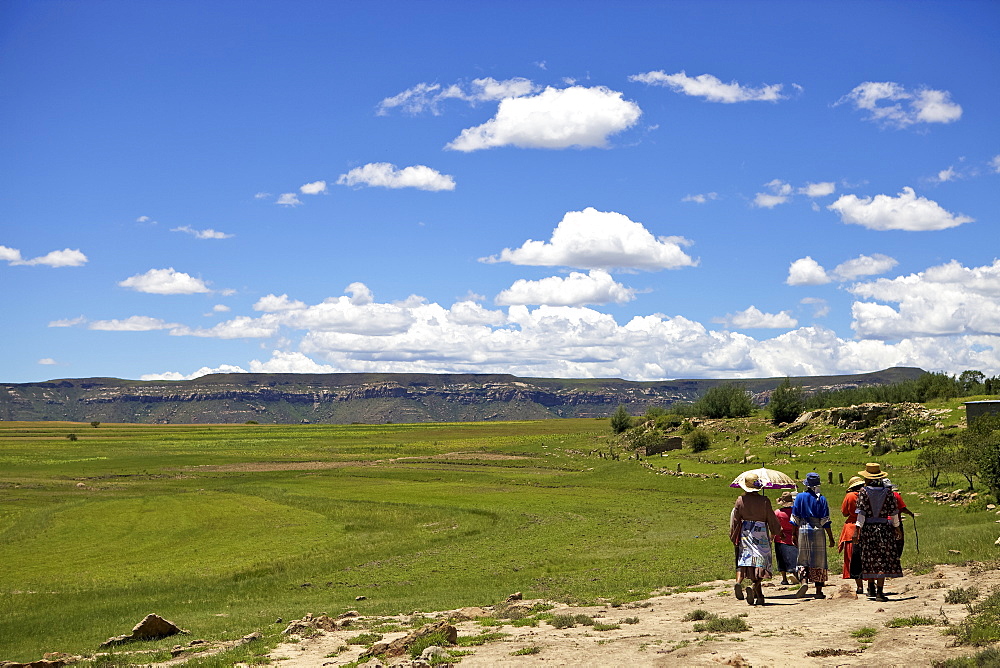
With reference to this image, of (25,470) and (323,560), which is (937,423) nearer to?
(323,560)

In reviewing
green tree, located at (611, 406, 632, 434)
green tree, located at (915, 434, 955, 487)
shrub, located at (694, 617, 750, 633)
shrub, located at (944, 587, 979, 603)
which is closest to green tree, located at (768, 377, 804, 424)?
green tree, located at (915, 434, 955, 487)

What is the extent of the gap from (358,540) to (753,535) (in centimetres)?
2623

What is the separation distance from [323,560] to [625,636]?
22.3 metres

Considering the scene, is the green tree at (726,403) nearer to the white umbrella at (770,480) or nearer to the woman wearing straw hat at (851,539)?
the white umbrella at (770,480)

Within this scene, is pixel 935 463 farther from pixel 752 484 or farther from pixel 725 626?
pixel 725 626

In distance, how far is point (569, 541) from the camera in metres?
37.0

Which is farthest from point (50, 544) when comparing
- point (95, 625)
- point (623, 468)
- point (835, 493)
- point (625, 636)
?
point (623, 468)

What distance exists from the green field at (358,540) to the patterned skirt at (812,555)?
447 cm

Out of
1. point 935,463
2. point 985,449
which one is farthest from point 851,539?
point 935,463

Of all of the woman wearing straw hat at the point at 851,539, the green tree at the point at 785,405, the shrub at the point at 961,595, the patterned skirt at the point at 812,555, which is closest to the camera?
the shrub at the point at 961,595

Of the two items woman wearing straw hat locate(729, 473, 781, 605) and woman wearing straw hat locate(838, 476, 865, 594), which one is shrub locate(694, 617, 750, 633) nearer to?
woman wearing straw hat locate(729, 473, 781, 605)

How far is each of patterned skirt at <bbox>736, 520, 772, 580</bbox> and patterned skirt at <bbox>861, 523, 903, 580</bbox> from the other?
1.97 m

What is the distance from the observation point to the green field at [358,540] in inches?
1005

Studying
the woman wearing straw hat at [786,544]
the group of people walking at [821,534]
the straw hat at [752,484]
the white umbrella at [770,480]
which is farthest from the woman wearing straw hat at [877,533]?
the straw hat at [752,484]
